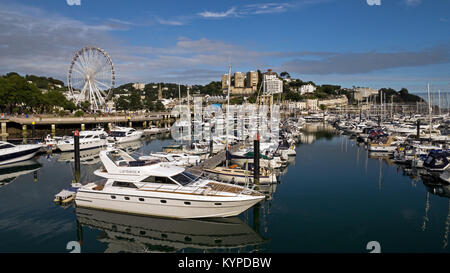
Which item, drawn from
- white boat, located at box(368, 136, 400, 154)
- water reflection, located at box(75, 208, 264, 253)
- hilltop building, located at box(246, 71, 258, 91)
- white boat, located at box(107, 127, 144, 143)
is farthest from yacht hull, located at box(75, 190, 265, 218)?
hilltop building, located at box(246, 71, 258, 91)

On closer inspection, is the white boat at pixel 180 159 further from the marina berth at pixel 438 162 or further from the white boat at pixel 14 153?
the marina berth at pixel 438 162

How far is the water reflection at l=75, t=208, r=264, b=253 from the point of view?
1348 cm

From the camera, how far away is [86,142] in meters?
38.9

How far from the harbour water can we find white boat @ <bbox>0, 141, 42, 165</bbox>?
7840mm

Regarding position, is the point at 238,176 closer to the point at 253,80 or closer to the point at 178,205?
the point at 178,205

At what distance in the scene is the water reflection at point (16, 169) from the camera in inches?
973

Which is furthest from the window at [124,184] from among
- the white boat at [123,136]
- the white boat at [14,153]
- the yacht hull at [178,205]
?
the white boat at [123,136]

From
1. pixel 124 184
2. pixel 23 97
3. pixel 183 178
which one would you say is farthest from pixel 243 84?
pixel 124 184

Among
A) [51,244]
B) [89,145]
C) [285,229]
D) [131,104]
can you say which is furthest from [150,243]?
[131,104]

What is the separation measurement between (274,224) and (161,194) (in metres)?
5.82

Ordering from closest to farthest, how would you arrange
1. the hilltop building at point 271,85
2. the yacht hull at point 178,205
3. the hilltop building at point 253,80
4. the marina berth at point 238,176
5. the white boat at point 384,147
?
the yacht hull at point 178,205
the marina berth at point 238,176
the white boat at point 384,147
the hilltop building at point 271,85
the hilltop building at point 253,80

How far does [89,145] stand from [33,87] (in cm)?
4037

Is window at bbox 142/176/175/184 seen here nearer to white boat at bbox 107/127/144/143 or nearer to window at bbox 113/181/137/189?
window at bbox 113/181/137/189

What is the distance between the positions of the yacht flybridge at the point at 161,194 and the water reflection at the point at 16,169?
12152mm
